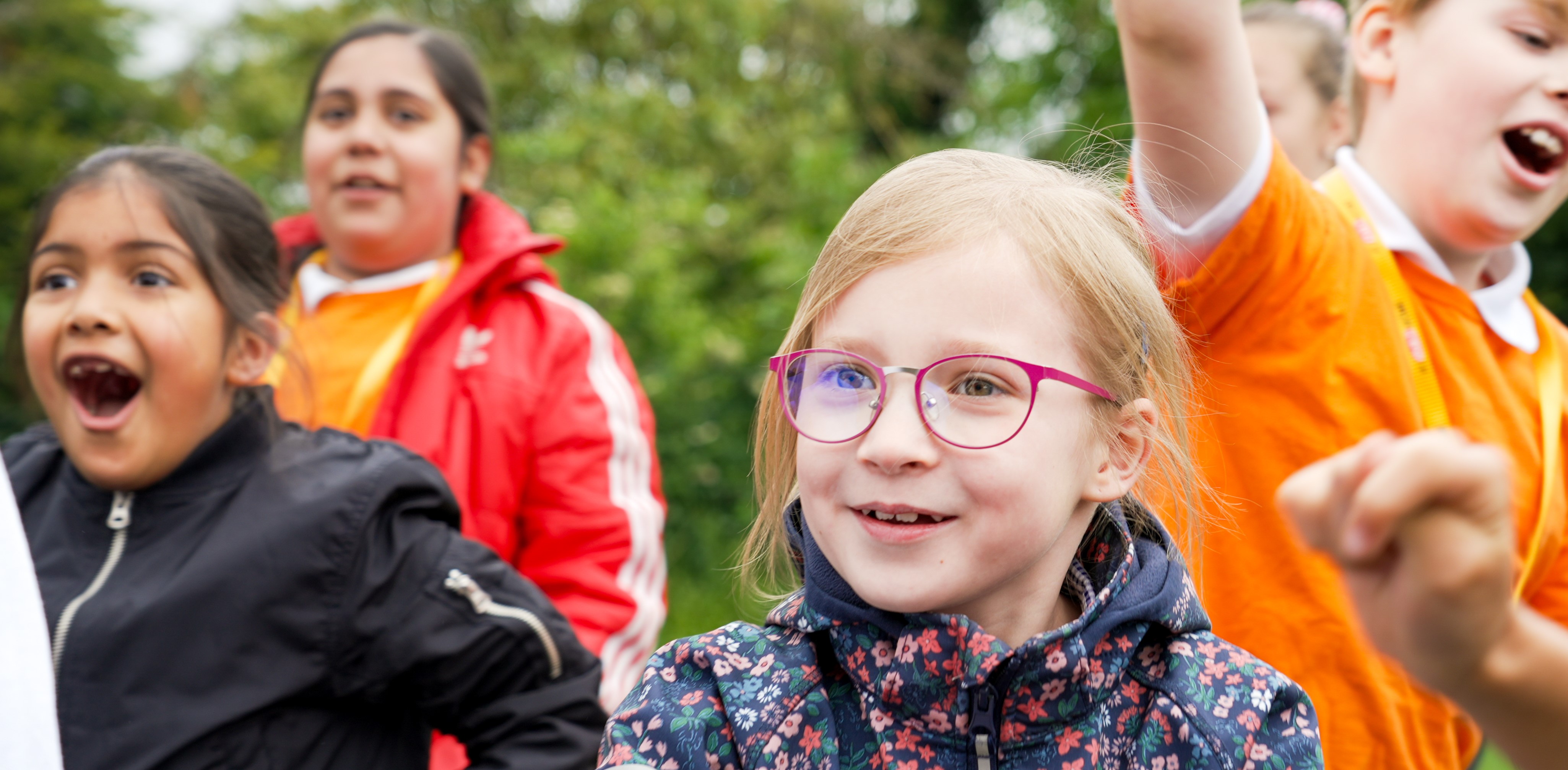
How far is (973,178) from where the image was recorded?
1.55 m

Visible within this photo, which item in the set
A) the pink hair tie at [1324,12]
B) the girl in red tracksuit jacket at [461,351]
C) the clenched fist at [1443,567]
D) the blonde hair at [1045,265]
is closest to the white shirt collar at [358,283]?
the girl in red tracksuit jacket at [461,351]

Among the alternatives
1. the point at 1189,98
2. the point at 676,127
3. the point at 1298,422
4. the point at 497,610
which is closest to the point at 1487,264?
the point at 1298,422

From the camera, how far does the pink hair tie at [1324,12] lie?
3.41 metres

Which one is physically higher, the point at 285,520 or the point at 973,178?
the point at 973,178

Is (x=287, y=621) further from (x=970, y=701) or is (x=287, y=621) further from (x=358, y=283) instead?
(x=358, y=283)

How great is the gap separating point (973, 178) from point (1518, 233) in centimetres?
109

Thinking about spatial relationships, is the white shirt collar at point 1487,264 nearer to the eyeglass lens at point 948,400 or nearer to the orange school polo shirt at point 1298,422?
the orange school polo shirt at point 1298,422

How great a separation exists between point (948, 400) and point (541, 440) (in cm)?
165

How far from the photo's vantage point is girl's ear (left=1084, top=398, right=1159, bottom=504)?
1501 millimetres

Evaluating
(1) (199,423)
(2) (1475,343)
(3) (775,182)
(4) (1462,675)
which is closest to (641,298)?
(3) (775,182)

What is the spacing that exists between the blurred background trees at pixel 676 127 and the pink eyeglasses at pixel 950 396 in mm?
4131

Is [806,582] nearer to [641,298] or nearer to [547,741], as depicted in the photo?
[547,741]

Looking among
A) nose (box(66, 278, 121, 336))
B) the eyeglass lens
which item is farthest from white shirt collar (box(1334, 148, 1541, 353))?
nose (box(66, 278, 121, 336))

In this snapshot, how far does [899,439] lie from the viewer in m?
1.36
